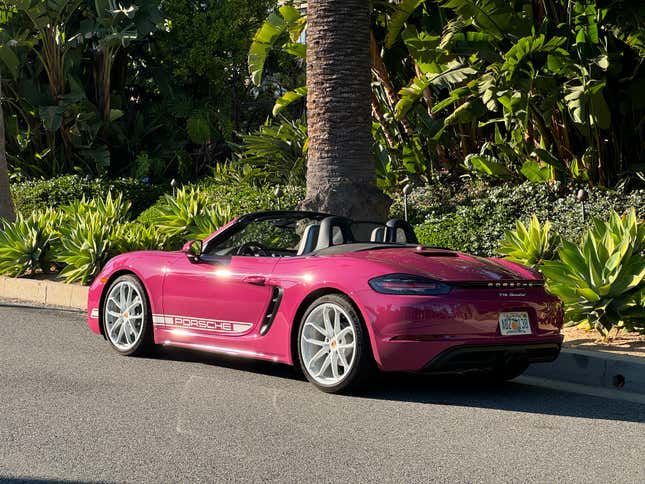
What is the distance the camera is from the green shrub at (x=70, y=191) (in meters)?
22.8

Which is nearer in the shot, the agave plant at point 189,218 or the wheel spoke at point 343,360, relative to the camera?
the wheel spoke at point 343,360

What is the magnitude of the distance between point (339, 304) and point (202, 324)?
5.21 feet

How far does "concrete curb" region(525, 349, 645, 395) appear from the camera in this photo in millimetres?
7457

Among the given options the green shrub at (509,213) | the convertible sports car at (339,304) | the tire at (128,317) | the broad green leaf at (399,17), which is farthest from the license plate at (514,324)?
the broad green leaf at (399,17)

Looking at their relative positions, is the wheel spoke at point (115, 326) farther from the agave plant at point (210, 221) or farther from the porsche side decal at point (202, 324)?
the agave plant at point (210, 221)

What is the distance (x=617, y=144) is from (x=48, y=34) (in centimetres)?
1497

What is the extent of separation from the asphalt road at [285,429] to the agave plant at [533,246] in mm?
3351

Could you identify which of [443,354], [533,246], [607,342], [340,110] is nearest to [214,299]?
[443,354]

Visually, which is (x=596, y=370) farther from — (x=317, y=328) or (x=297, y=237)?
(x=297, y=237)

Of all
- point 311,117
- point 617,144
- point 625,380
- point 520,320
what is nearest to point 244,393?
point 520,320

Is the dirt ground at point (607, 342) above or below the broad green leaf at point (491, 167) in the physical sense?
below

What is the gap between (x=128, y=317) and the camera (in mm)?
8820

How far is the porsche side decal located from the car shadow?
452mm

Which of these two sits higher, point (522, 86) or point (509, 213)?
point (522, 86)
